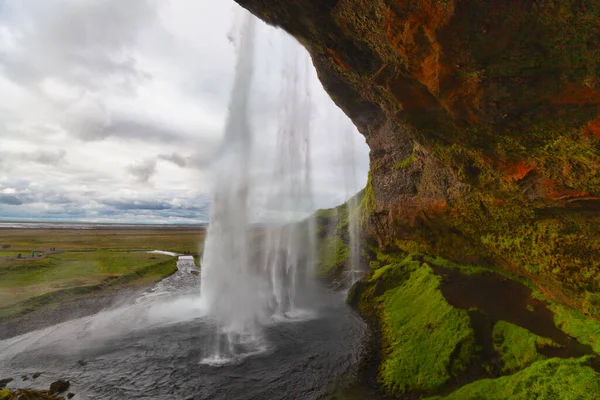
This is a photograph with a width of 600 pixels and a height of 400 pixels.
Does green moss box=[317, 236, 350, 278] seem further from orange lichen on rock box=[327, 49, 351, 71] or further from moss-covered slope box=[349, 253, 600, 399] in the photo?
orange lichen on rock box=[327, 49, 351, 71]

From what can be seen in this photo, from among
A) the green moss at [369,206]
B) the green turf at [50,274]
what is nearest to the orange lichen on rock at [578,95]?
the green moss at [369,206]

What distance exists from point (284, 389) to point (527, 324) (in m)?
12.3

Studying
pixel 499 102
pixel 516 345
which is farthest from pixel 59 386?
pixel 499 102

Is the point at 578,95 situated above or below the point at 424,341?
above

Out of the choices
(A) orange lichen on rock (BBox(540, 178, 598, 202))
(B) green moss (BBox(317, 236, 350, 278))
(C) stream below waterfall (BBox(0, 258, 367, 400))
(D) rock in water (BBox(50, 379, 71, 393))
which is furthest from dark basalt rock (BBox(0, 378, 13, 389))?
(B) green moss (BBox(317, 236, 350, 278))

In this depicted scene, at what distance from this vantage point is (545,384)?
31.4 feet

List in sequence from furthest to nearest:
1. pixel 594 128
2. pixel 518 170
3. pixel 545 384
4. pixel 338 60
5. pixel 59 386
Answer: pixel 338 60 < pixel 59 386 < pixel 518 170 < pixel 545 384 < pixel 594 128

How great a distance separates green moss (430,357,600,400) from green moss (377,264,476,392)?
214 cm

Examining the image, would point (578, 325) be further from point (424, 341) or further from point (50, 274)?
point (50, 274)

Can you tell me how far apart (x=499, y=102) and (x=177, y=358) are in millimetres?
19642

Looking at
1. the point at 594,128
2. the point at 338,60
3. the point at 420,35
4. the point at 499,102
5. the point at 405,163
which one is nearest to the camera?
the point at 594,128

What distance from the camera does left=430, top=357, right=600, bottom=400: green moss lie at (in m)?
9.00

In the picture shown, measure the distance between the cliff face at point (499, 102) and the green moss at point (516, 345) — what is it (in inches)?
116

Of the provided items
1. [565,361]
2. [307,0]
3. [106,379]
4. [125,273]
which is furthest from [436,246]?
[125,273]
